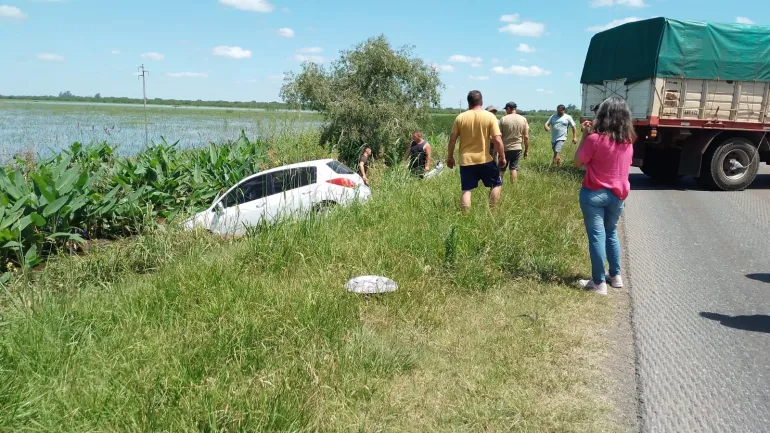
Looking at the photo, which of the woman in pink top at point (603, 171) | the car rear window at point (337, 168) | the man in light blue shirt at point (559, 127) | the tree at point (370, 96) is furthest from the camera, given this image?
the tree at point (370, 96)

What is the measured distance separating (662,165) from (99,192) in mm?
12092

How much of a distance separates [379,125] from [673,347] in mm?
15045

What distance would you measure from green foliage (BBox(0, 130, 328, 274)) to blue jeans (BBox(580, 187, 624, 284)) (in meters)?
5.36

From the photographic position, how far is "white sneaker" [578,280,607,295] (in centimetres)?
480

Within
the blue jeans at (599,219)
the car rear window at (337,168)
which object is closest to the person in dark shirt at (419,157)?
the car rear window at (337,168)

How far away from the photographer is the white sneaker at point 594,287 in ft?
15.8

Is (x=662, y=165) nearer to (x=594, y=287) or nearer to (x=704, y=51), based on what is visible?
(x=704, y=51)

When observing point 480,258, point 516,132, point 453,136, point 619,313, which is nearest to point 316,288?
point 480,258

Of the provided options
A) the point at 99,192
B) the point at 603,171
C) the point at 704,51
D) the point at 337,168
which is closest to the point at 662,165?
the point at 704,51

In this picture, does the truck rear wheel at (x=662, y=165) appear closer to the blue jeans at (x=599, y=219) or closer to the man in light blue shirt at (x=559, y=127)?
the man in light blue shirt at (x=559, y=127)

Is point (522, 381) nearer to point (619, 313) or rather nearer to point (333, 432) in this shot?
point (333, 432)

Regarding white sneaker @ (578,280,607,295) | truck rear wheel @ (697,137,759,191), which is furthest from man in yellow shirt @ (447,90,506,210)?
truck rear wheel @ (697,137,759,191)

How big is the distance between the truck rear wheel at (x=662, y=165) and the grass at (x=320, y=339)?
297 inches

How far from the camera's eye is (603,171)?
4.82 metres
